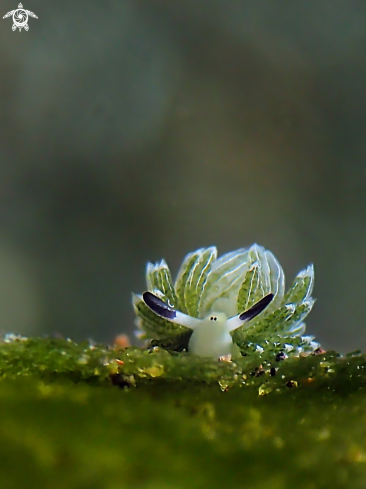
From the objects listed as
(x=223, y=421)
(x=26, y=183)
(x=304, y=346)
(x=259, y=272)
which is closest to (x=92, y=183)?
(x=26, y=183)

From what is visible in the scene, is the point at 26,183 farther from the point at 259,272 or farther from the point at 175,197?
the point at 259,272

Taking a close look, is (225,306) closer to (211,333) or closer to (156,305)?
(211,333)

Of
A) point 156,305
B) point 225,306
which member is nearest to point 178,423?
point 156,305

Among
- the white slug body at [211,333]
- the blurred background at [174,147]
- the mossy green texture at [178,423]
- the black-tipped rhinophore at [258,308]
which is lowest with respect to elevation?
the mossy green texture at [178,423]

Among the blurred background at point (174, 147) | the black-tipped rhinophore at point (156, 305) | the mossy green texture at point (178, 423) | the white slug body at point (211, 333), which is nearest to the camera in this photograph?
the mossy green texture at point (178, 423)

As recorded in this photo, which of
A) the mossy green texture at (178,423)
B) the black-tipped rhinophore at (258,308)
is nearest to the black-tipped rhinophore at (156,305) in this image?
the black-tipped rhinophore at (258,308)

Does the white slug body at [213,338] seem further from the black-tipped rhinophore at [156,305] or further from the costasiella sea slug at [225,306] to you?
the black-tipped rhinophore at [156,305]
